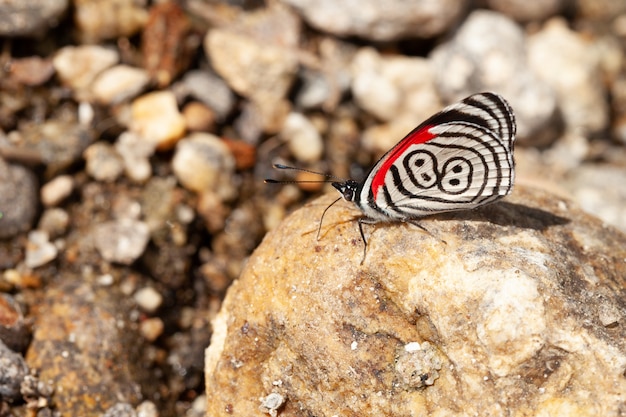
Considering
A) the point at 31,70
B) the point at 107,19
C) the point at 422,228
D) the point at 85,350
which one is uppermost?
the point at 422,228

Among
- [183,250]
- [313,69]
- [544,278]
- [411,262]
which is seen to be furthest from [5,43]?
[544,278]

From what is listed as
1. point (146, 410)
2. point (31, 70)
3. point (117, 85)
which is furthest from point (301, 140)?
point (146, 410)

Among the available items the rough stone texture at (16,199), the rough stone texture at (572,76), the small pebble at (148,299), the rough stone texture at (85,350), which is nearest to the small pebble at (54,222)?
the rough stone texture at (16,199)

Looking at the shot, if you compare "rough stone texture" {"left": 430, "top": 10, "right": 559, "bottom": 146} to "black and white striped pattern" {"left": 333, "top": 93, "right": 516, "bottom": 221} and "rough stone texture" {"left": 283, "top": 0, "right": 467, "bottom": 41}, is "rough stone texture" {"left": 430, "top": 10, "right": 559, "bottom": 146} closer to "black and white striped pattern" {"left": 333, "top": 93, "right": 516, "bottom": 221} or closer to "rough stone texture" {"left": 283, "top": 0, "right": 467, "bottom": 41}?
"rough stone texture" {"left": 283, "top": 0, "right": 467, "bottom": 41}

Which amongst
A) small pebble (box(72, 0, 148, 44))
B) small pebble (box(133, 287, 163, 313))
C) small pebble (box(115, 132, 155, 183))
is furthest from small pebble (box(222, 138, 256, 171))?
small pebble (box(133, 287, 163, 313))

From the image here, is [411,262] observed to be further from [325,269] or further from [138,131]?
[138,131]

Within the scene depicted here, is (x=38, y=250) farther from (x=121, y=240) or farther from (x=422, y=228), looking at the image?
(x=422, y=228)
